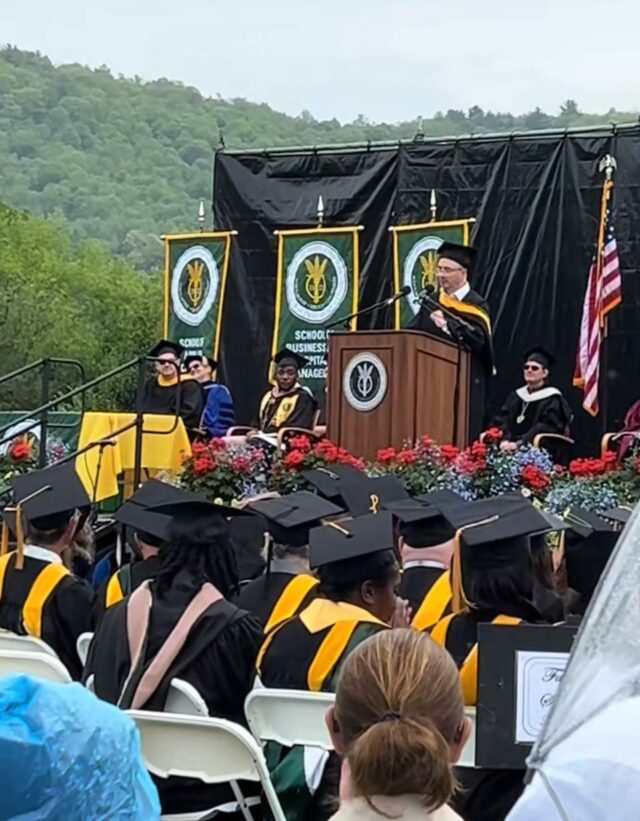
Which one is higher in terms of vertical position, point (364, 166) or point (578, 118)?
point (578, 118)

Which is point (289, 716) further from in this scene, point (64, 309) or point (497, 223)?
point (64, 309)

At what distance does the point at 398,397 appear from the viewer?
9.62 meters

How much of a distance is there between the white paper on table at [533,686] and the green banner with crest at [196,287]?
38.8 ft

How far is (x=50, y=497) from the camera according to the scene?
570cm

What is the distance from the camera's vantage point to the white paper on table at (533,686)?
293 centimetres

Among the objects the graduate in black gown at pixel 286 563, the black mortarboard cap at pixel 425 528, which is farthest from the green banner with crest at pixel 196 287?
the black mortarboard cap at pixel 425 528

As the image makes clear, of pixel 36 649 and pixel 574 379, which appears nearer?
pixel 36 649

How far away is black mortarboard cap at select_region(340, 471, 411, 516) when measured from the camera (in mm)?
6676

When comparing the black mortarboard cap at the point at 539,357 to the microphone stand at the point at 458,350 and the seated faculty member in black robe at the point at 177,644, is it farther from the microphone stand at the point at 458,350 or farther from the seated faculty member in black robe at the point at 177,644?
the seated faculty member in black robe at the point at 177,644

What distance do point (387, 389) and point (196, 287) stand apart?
5602mm

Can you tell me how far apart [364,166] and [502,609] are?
10.8m

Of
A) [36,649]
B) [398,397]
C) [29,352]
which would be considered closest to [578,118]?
[29,352]

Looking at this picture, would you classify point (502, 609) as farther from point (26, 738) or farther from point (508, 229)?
point (508, 229)

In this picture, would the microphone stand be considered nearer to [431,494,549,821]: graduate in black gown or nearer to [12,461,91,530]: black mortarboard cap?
→ [12,461,91,530]: black mortarboard cap
